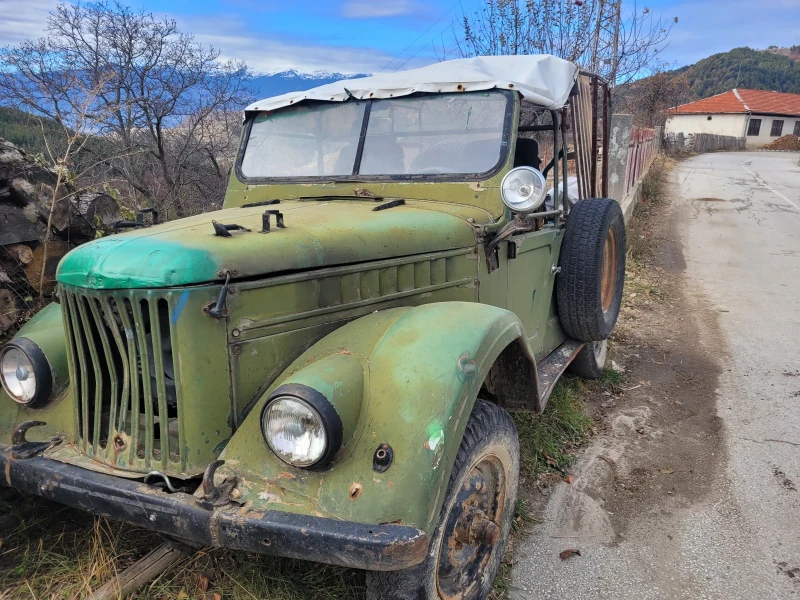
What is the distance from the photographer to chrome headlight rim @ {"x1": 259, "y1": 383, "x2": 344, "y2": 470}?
1.77 metres

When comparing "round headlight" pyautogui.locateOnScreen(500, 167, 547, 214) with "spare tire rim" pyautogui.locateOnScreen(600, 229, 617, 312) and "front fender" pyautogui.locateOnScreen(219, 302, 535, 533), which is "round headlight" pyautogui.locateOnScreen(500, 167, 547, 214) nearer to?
"front fender" pyautogui.locateOnScreen(219, 302, 535, 533)

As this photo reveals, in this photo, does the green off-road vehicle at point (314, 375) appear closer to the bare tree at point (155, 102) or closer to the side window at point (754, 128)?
the bare tree at point (155, 102)

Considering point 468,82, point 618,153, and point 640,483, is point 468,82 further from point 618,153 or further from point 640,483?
point 618,153

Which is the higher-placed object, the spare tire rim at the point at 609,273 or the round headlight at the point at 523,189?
the round headlight at the point at 523,189

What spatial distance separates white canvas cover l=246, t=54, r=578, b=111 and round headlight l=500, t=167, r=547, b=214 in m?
0.60

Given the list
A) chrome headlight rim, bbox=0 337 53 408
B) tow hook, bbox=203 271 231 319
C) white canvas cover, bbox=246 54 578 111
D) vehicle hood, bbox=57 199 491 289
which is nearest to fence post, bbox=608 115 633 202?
white canvas cover, bbox=246 54 578 111

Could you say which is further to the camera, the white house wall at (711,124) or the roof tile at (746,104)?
the roof tile at (746,104)

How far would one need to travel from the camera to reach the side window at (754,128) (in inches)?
1905

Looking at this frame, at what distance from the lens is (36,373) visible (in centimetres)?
234

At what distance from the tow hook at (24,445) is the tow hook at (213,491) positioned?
786 mm

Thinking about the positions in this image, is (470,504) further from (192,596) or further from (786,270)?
(786,270)

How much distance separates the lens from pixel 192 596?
2.25 metres

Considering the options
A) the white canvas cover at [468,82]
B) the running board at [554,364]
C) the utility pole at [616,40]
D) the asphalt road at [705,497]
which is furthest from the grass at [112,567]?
the utility pole at [616,40]

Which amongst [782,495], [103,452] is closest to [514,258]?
[782,495]
